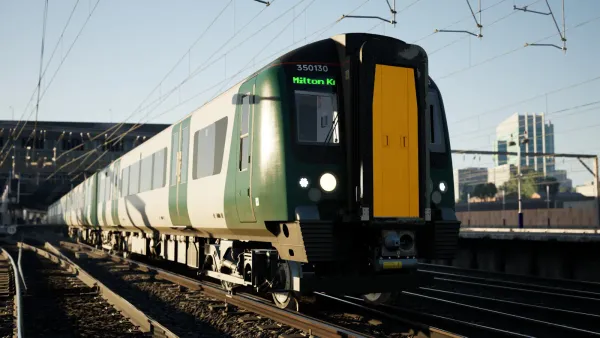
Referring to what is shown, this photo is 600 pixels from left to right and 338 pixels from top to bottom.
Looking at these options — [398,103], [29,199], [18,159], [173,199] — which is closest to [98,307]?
[173,199]

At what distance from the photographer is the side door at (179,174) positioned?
43.8ft

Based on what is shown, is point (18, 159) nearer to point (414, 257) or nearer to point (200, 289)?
point (200, 289)

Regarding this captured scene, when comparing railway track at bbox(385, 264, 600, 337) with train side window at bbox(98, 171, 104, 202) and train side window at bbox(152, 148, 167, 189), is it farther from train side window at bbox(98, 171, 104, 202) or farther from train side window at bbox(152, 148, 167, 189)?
train side window at bbox(98, 171, 104, 202)

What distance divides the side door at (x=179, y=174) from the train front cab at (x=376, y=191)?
4.63 metres

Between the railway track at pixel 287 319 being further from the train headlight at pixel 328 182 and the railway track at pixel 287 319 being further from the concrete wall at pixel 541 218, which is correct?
the concrete wall at pixel 541 218

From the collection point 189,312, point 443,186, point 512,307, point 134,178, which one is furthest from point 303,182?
point 134,178

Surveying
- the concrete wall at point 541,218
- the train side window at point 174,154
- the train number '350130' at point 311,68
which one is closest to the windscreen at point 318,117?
the train number '350130' at point 311,68

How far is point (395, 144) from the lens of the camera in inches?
355

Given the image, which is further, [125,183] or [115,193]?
[115,193]

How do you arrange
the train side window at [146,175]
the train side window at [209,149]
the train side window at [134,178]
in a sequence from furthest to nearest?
the train side window at [134,178] < the train side window at [146,175] < the train side window at [209,149]

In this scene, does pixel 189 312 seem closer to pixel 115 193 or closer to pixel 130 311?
pixel 130 311

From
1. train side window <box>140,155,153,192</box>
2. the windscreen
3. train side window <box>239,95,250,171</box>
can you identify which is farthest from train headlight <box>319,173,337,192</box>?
train side window <box>140,155,153,192</box>

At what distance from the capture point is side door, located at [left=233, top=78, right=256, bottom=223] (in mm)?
9633

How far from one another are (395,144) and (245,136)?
7.89 ft
